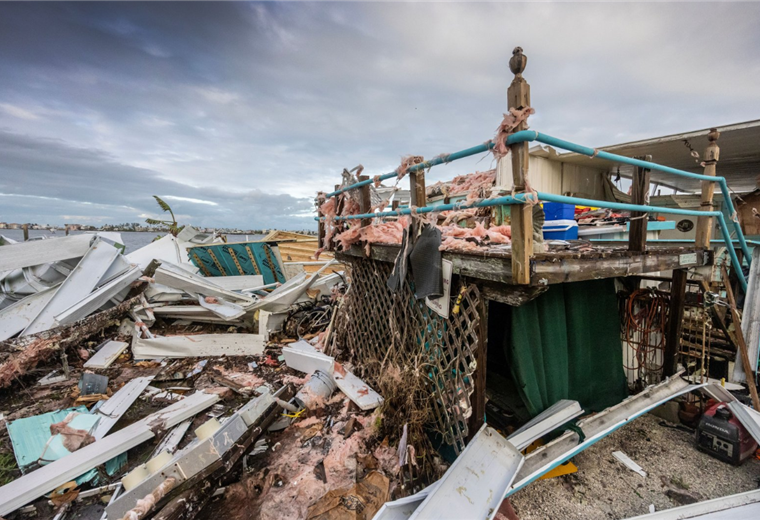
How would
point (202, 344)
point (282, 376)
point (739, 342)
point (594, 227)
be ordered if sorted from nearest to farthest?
point (739, 342) < point (282, 376) < point (202, 344) < point (594, 227)

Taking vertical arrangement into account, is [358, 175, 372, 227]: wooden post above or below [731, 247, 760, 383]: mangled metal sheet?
above

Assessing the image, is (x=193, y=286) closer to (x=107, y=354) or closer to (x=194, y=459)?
(x=107, y=354)

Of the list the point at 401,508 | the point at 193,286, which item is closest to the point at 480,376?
the point at 401,508

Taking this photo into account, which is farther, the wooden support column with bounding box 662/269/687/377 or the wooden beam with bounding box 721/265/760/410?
the wooden support column with bounding box 662/269/687/377

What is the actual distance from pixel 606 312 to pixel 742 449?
74.1 inches

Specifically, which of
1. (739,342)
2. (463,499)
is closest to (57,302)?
(463,499)

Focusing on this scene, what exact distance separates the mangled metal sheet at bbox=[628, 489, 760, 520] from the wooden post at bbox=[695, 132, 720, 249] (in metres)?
2.77

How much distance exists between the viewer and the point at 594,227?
7.28m

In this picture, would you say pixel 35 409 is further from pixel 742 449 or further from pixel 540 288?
pixel 742 449

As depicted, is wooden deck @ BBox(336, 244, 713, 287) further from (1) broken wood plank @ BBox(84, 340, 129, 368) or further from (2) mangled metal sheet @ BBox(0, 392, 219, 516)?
(1) broken wood plank @ BBox(84, 340, 129, 368)

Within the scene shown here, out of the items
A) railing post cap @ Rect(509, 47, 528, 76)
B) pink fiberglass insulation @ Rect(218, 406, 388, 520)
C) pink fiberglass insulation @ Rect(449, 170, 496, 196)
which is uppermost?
railing post cap @ Rect(509, 47, 528, 76)

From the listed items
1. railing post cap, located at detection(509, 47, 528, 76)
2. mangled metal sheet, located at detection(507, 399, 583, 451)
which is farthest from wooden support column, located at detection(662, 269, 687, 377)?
railing post cap, located at detection(509, 47, 528, 76)

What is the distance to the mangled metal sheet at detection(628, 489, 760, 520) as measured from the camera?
99.3 inches

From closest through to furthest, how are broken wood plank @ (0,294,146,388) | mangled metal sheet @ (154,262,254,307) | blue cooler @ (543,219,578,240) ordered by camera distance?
blue cooler @ (543,219,578,240), broken wood plank @ (0,294,146,388), mangled metal sheet @ (154,262,254,307)
